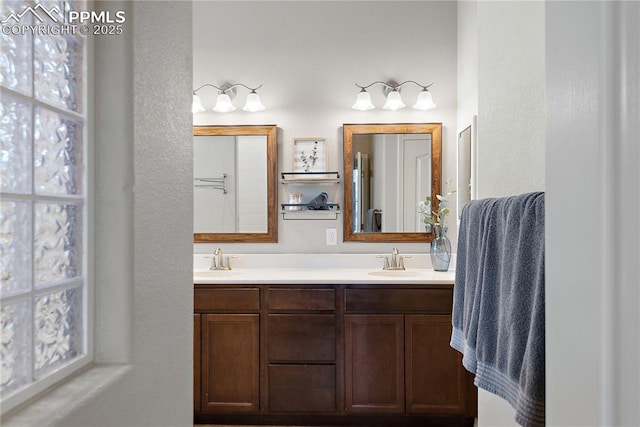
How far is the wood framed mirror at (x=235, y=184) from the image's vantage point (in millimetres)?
3146

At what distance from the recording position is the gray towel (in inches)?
35.4

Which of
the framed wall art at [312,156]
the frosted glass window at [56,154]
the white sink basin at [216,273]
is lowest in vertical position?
the white sink basin at [216,273]

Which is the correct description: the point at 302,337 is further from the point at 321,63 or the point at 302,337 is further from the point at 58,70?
the point at 58,70

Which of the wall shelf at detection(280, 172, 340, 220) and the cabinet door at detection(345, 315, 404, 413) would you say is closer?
the cabinet door at detection(345, 315, 404, 413)

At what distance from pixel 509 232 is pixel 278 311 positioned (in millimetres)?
1745

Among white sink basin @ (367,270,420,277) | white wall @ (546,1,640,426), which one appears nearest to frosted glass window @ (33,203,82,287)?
white wall @ (546,1,640,426)

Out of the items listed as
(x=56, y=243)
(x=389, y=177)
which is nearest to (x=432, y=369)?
(x=389, y=177)

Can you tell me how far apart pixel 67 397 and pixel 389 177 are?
2529 millimetres

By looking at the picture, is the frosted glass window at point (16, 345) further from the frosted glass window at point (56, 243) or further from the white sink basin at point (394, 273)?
the white sink basin at point (394, 273)

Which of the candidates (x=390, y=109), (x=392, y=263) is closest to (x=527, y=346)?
(x=392, y=263)

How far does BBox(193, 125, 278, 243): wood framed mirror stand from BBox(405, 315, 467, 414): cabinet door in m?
1.14

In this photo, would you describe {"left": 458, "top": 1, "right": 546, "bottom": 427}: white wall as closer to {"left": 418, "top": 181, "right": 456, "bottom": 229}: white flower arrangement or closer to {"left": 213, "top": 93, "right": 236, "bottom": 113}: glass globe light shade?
{"left": 418, "top": 181, "right": 456, "bottom": 229}: white flower arrangement

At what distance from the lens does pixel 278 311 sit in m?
2.61

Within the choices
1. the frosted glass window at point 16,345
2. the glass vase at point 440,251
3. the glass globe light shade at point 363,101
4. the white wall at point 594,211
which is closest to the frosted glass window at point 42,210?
the frosted glass window at point 16,345
